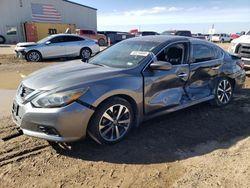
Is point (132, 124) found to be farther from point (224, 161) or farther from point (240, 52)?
point (240, 52)

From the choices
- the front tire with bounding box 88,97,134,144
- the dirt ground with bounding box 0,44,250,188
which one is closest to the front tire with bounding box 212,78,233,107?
the dirt ground with bounding box 0,44,250,188

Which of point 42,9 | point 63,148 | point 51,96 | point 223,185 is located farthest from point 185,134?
point 42,9

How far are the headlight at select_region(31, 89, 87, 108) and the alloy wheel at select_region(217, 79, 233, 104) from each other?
11.1ft

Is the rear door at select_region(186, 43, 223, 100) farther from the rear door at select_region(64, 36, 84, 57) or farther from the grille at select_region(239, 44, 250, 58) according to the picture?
the rear door at select_region(64, 36, 84, 57)

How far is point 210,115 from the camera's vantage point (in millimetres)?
4926

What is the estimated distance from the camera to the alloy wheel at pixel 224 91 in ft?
17.4

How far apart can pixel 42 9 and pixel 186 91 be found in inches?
1282

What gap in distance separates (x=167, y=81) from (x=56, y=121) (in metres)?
1.93

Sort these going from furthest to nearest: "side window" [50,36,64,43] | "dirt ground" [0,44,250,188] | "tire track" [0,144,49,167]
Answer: "side window" [50,36,64,43], "tire track" [0,144,49,167], "dirt ground" [0,44,250,188]

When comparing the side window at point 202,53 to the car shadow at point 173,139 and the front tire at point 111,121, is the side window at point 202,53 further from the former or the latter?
the front tire at point 111,121

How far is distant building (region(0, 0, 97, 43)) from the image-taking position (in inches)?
1210

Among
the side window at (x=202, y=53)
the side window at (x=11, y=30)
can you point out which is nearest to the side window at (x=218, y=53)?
the side window at (x=202, y=53)

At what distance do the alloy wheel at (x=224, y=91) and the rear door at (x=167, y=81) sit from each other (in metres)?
1.26

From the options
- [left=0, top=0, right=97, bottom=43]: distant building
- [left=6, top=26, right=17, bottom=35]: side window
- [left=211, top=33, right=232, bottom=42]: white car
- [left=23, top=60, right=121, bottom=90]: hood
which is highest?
[left=0, top=0, right=97, bottom=43]: distant building
